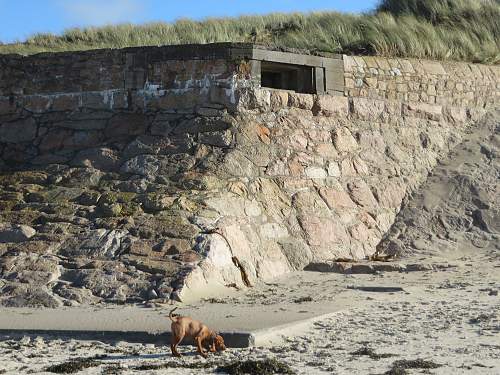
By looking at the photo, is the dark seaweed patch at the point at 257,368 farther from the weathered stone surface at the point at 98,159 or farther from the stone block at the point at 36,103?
the stone block at the point at 36,103

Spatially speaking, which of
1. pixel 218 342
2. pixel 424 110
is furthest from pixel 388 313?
pixel 424 110

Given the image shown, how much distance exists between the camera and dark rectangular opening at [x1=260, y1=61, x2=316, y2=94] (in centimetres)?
1138

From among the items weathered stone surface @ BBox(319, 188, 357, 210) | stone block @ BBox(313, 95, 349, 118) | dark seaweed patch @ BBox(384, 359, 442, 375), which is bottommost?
dark seaweed patch @ BBox(384, 359, 442, 375)

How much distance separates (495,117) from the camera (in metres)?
12.7

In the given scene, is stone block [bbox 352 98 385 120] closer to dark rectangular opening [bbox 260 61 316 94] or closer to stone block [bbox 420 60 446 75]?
dark rectangular opening [bbox 260 61 316 94]

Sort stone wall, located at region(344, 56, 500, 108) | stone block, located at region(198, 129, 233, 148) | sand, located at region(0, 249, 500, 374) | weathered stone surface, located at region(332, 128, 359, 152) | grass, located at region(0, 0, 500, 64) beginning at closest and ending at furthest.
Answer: sand, located at region(0, 249, 500, 374) < stone block, located at region(198, 129, 233, 148) < weathered stone surface, located at region(332, 128, 359, 152) < stone wall, located at region(344, 56, 500, 108) < grass, located at region(0, 0, 500, 64)

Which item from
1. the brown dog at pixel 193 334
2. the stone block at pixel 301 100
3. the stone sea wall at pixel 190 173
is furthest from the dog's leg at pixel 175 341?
the stone block at pixel 301 100

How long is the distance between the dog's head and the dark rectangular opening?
18.1ft

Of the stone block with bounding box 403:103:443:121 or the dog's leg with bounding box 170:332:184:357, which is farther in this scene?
the stone block with bounding box 403:103:443:121

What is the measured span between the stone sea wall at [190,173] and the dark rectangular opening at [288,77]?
304 millimetres

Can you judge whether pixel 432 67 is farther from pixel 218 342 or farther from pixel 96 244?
pixel 218 342

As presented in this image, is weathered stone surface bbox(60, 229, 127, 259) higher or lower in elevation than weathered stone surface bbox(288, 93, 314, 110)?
lower

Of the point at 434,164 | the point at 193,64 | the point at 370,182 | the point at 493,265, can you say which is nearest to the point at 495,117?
the point at 434,164

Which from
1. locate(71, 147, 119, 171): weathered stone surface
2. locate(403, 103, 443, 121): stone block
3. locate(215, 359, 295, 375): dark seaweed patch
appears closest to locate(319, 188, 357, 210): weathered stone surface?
locate(403, 103, 443, 121): stone block
